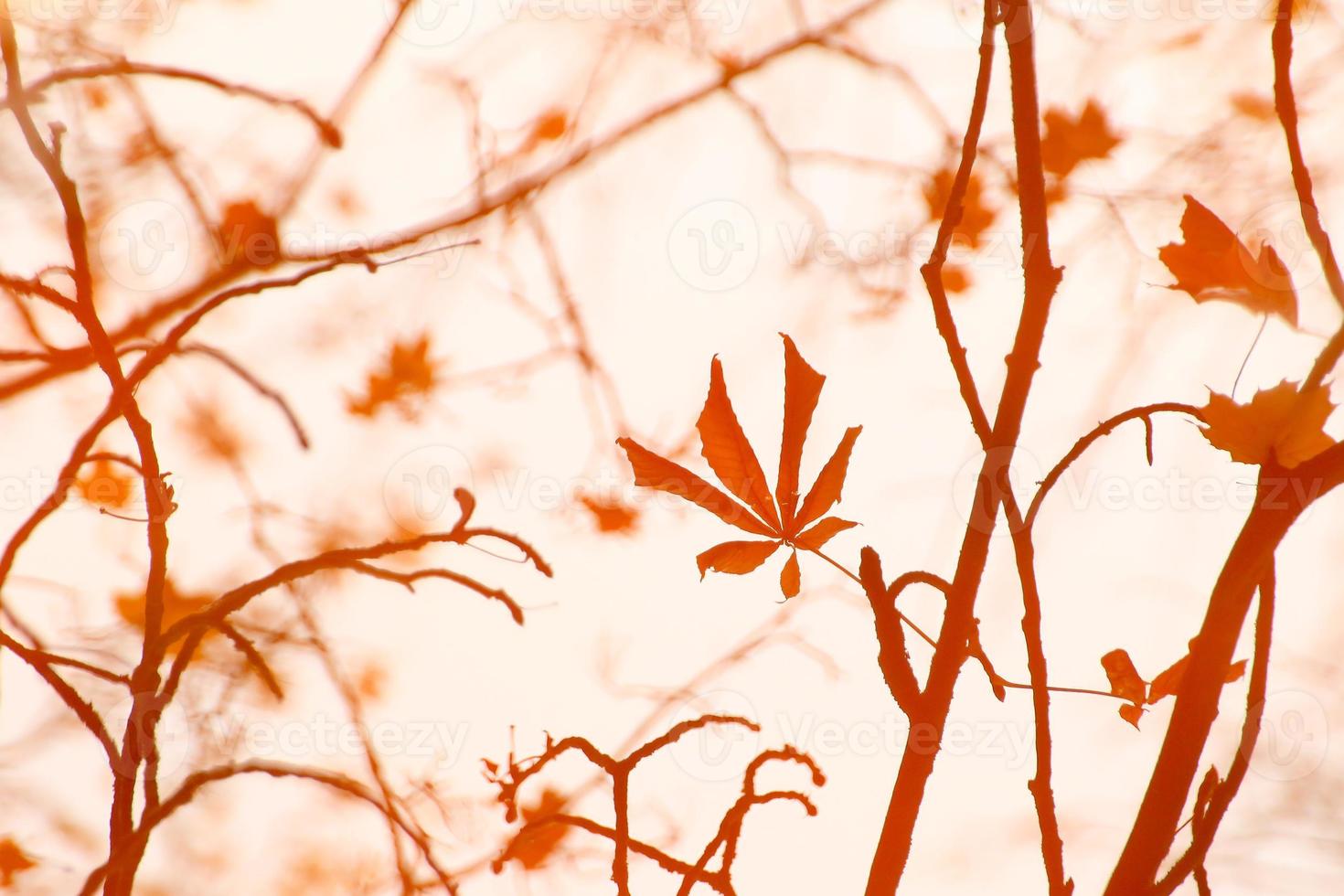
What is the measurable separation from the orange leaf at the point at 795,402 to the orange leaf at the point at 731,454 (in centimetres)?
1

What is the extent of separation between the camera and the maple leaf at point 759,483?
0.23 m

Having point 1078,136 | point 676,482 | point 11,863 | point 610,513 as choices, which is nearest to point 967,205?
point 1078,136

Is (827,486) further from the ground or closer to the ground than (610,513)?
closer to the ground

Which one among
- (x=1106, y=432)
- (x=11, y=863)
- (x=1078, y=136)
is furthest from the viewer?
(x=1078, y=136)

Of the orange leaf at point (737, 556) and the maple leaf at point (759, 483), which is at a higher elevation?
the maple leaf at point (759, 483)

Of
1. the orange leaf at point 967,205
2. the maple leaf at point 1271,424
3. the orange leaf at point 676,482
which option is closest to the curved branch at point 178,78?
the orange leaf at point 676,482

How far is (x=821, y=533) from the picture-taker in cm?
25

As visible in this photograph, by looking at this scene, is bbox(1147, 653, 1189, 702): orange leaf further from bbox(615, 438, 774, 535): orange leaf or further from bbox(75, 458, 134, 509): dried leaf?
bbox(75, 458, 134, 509): dried leaf

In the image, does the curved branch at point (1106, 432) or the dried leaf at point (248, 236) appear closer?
the curved branch at point (1106, 432)

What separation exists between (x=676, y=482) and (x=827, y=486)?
0.04 metres

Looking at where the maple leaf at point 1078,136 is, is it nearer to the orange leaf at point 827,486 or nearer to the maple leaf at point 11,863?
the orange leaf at point 827,486

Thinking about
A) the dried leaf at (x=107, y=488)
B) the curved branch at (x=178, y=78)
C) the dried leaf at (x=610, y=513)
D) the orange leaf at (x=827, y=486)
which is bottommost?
the orange leaf at (x=827, y=486)

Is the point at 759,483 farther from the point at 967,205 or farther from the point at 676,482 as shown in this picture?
the point at 967,205

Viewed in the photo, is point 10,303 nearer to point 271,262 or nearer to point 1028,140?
point 271,262
